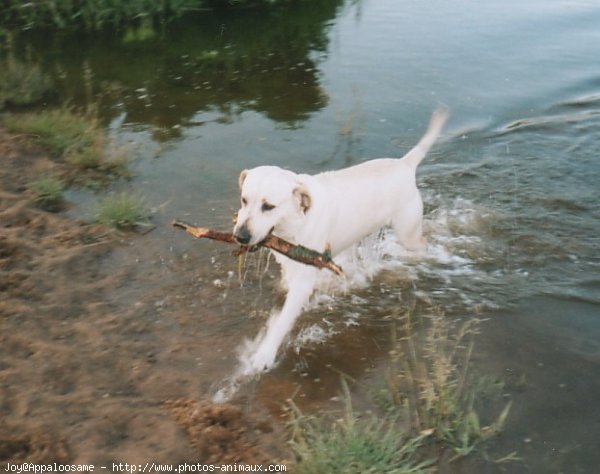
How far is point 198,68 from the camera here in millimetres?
11219

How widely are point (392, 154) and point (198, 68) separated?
4327 mm

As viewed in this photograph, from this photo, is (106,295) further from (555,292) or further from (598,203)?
(598,203)

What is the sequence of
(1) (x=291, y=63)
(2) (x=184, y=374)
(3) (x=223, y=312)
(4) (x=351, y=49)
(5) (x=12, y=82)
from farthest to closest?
(4) (x=351, y=49)
(1) (x=291, y=63)
(5) (x=12, y=82)
(3) (x=223, y=312)
(2) (x=184, y=374)

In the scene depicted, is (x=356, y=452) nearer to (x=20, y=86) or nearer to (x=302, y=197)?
(x=302, y=197)

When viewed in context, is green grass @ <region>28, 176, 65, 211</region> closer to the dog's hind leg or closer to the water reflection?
the water reflection

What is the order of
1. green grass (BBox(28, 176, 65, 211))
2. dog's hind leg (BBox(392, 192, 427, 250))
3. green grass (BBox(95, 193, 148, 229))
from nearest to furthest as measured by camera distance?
1. dog's hind leg (BBox(392, 192, 427, 250))
2. green grass (BBox(95, 193, 148, 229))
3. green grass (BBox(28, 176, 65, 211))

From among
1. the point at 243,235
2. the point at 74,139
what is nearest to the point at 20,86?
the point at 74,139

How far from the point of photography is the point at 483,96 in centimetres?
995

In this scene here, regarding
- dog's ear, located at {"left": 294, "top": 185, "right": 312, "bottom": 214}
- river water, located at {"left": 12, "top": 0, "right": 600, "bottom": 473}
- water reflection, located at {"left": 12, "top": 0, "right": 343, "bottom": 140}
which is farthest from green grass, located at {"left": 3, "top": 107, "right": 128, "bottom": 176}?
dog's ear, located at {"left": 294, "top": 185, "right": 312, "bottom": 214}

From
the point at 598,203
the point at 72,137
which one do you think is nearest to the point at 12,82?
the point at 72,137

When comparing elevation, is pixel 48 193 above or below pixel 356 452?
below

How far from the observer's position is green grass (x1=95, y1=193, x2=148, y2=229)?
21.0 feet

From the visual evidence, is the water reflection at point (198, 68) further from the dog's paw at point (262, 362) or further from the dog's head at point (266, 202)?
the dog's paw at point (262, 362)

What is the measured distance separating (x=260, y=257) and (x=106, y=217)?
4.74 ft
